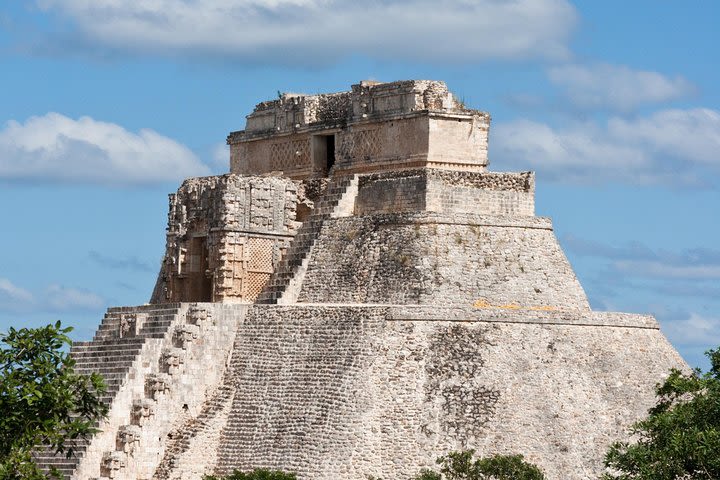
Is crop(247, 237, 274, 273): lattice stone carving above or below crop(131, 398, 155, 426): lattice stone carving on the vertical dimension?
above

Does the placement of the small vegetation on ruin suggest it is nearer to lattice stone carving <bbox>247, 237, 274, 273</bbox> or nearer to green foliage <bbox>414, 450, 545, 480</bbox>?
green foliage <bbox>414, 450, 545, 480</bbox>

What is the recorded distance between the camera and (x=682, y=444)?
121ft

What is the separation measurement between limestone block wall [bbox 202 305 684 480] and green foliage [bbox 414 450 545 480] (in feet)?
4.05

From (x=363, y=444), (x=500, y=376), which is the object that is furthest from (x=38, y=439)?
(x=500, y=376)

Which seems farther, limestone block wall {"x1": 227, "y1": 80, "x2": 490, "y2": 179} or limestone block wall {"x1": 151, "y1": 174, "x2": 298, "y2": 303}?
limestone block wall {"x1": 151, "y1": 174, "x2": 298, "y2": 303}

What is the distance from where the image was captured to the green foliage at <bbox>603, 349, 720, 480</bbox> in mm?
36656

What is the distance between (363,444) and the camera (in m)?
42.9

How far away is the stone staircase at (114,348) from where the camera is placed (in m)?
45.6

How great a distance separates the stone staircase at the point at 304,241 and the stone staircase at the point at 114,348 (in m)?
2.51

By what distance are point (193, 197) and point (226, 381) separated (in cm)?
649

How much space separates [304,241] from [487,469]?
35.5ft

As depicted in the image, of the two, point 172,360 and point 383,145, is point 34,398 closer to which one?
point 172,360

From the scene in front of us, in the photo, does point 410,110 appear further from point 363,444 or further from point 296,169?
point 363,444

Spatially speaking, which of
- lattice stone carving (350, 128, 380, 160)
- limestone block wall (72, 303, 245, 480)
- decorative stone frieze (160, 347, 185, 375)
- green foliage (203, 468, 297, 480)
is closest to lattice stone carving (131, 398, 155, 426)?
limestone block wall (72, 303, 245, 480)
